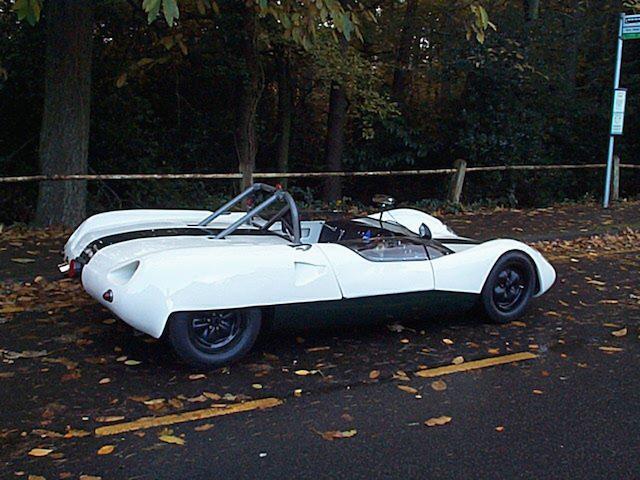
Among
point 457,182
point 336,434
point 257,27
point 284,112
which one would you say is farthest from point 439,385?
point 284,112

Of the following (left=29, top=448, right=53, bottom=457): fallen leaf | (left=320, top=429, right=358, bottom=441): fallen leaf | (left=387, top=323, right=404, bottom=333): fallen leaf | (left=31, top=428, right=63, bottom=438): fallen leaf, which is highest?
(left=387, top=323, right=404, bottom=333): fallen leaf

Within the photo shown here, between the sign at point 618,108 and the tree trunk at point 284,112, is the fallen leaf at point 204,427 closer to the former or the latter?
the sign at point 618,108

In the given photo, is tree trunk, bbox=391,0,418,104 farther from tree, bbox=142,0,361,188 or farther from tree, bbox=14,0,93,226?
tree, bbox=14,0,93,226

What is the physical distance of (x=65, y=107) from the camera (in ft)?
33.1

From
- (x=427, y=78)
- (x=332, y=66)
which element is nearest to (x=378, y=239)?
(x=332, y=66)

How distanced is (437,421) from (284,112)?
42.7 feet

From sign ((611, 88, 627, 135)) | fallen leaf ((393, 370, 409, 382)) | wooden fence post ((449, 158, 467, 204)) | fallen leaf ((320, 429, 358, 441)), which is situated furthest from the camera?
wooden fence post ((449, 158, 467, 204))

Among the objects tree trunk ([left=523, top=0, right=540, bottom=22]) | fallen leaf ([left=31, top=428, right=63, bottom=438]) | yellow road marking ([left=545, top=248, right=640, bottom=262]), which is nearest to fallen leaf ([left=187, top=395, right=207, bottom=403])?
fallen leaf ([left=31, top=428, right=63, bottom=438])

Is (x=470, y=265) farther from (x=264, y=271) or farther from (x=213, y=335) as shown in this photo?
(x=213, y=335)

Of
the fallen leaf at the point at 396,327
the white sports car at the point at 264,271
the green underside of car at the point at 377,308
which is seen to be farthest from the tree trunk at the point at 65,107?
the green underside of car at the point at 377,308

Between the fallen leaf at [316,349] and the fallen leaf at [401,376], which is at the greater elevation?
the fallen leaf at [316,349]

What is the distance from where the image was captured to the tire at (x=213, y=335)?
4.77 metres

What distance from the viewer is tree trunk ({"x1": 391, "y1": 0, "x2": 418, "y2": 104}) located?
54.1 ft

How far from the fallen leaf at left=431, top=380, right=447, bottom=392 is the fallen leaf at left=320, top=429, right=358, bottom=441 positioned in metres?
0.87
